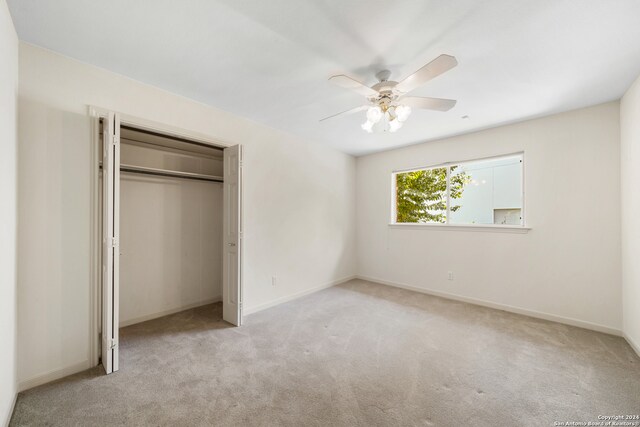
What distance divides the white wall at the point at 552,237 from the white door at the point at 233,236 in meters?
3.08

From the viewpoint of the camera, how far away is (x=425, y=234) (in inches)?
177

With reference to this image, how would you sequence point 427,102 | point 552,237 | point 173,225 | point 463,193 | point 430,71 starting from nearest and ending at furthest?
1. point 430,71
2. point 427,102
3. point 552,237
4. point 173,225
5. point 463,193

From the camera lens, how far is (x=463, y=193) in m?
4.22

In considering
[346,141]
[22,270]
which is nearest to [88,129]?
[22,270]

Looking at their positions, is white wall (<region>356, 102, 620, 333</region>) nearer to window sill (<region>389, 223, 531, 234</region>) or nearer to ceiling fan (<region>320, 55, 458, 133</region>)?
window sill (<region>389, 223, 531, 234</region>)

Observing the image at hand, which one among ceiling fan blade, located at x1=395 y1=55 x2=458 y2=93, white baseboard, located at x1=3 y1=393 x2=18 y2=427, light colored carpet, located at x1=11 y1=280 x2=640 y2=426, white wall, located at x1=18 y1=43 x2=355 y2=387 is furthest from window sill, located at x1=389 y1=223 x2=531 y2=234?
white baseboard, located at x1=3 y1=393 x2=18 y2=427

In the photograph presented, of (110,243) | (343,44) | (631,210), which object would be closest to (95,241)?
(110,243)

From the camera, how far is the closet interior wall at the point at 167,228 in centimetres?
322

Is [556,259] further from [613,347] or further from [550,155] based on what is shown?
[550,155]

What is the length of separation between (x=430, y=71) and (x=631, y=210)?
8.67 ft

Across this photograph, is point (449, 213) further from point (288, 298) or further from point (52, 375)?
point (52, 375)

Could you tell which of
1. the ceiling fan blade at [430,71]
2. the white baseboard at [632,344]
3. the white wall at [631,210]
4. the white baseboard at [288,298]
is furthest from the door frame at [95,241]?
the white baseboard at [632,344]

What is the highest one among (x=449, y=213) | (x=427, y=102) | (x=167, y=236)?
(x=427, y=102)

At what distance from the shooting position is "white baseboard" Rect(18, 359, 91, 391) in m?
1.95
